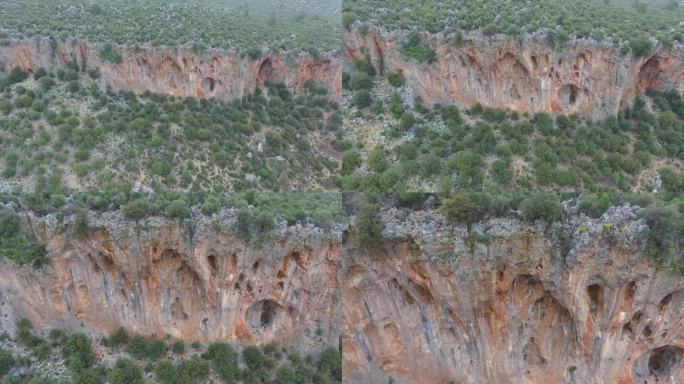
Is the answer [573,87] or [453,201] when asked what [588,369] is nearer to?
[453,201]

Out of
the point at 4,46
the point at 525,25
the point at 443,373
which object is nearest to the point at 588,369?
the point at 443,373

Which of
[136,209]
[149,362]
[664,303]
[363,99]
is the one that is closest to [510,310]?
[664,303]

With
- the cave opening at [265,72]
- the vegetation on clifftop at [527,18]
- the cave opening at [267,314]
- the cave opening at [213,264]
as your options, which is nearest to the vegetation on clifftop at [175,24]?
the cave opening at [265,72]

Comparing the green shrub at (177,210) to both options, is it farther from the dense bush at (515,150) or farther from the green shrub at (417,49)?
the green shrub at (417,49)

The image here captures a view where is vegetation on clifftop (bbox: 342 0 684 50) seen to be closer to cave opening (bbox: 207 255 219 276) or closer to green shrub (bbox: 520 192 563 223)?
green shrub (bbox: 520 192 563 223)

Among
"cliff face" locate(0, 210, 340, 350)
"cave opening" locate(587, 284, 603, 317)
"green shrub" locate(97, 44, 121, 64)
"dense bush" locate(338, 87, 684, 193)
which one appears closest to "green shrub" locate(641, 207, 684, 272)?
"cave opening" locate(587, 284, 603, 317)
